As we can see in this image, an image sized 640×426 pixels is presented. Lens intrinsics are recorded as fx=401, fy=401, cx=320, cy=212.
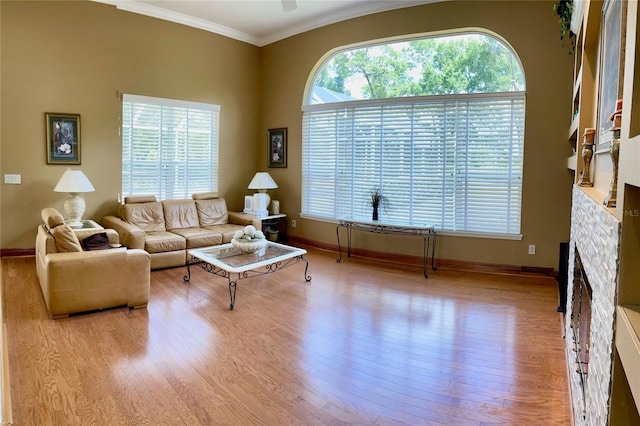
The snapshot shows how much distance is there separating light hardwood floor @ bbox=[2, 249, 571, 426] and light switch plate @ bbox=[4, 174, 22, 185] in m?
1.48

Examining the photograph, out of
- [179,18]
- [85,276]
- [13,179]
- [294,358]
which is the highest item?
[179,18]

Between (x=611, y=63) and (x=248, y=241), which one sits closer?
(x=611, y=63)

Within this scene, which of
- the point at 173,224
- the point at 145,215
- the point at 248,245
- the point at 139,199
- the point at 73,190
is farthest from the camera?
the point at 173,224

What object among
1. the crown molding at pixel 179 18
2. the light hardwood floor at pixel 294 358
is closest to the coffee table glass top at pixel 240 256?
the light hardwood floor at pixel 294 358

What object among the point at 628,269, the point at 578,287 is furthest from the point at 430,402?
the point at 628,269

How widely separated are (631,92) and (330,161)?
5.46 metres

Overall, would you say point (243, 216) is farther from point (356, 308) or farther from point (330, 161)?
point (356, 308)

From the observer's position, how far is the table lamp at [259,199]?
6594 millimetres

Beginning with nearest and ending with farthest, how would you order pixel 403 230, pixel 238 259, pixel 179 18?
pixel 238 259 → pixel 403 230 → pixel 179 18

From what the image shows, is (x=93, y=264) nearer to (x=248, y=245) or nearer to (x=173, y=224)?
(x=248, y=245)

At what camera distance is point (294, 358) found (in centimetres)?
288

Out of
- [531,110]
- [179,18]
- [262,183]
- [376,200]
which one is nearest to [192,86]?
[179,18]

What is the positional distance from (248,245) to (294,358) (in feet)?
5.76

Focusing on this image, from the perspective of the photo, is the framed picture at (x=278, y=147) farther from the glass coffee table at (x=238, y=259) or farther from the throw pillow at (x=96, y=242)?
the throw pillow at (x=96, y=242)
